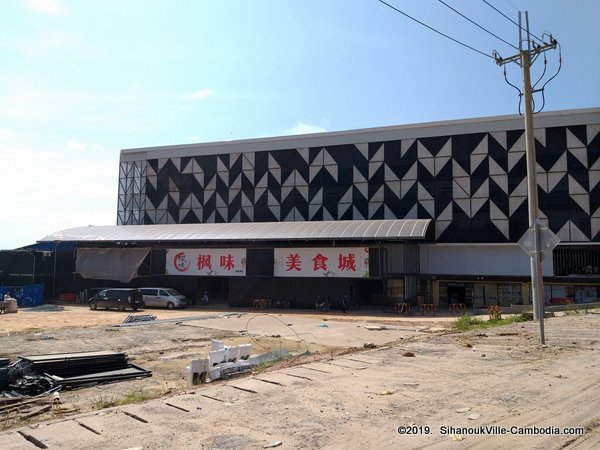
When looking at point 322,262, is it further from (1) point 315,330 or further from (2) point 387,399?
(2) point 387,399

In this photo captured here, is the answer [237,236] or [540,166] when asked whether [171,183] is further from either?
[540,166]

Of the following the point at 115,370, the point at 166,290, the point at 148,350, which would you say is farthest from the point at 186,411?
the point at 166,290

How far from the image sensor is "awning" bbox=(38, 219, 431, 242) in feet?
113

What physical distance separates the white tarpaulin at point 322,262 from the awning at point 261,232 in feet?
3.46

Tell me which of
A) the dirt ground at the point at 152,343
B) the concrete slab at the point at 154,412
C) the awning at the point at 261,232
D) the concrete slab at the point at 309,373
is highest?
the awning at the point at 261,232

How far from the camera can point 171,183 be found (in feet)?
175

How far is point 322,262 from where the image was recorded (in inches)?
1407

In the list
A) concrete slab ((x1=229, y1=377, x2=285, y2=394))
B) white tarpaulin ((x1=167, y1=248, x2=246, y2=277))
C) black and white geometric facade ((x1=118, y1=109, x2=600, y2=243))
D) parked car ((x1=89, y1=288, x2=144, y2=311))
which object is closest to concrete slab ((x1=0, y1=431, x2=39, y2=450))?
concrete slab ((x1=229, y1=377, x2=285, y2=394))

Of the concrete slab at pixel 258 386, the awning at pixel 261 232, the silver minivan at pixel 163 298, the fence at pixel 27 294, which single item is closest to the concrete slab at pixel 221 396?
the concrete slab at pixel 258 386

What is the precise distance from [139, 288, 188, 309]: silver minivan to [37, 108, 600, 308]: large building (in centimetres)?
296

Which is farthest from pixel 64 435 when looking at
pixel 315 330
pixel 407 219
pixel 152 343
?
pixel 407 219

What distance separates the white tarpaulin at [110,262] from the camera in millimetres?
41938

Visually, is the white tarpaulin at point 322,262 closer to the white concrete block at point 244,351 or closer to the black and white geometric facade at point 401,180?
the black and white geometric facade at point 401,180

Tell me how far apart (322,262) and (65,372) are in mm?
25268
